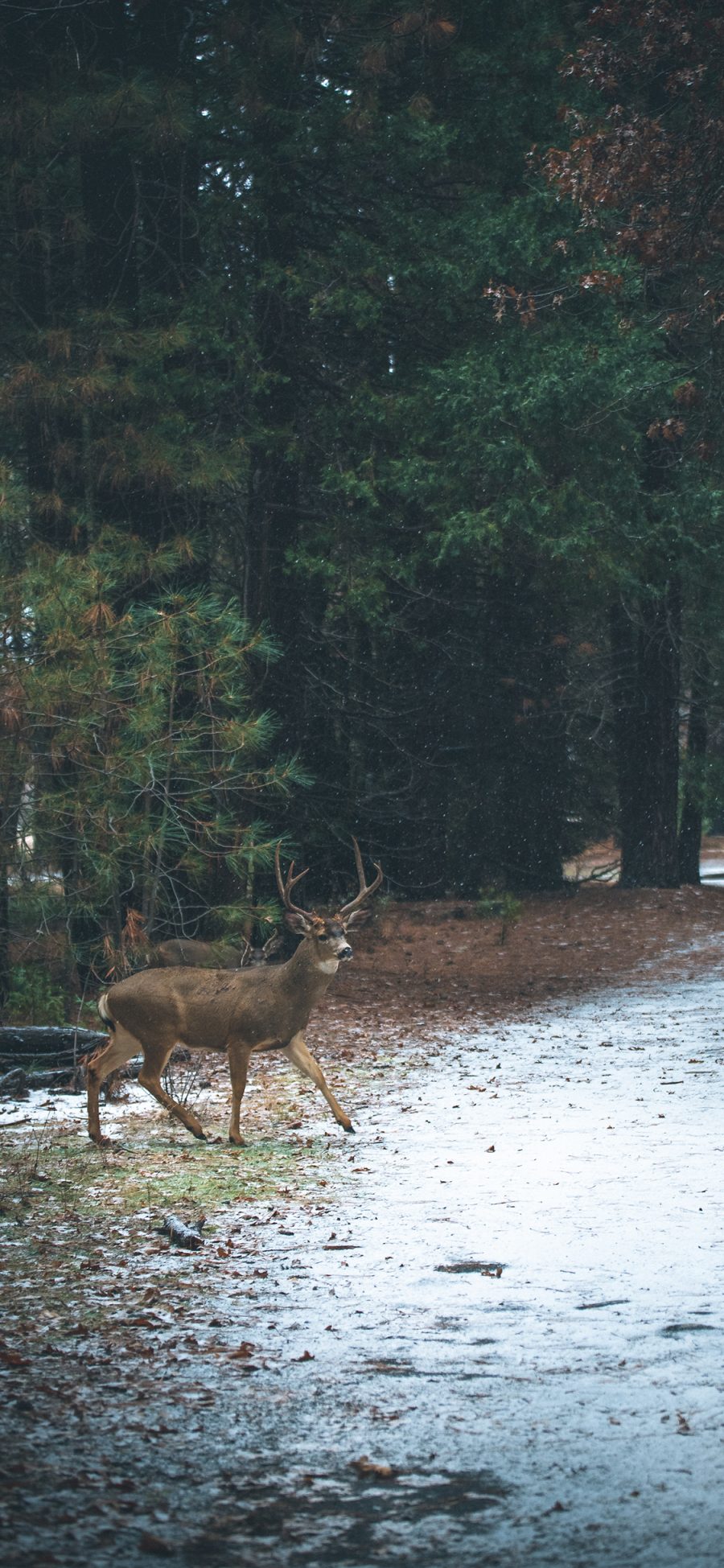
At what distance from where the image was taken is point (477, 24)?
59.4ft

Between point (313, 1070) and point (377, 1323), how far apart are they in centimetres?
392

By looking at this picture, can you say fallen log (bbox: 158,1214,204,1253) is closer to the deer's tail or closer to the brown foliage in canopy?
the deer's tail

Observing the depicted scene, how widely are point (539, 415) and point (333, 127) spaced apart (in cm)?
389

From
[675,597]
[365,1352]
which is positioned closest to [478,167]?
[675,597]

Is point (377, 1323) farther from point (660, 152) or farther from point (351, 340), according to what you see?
point (351, 340)

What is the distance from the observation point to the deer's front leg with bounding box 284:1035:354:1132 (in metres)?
10.1

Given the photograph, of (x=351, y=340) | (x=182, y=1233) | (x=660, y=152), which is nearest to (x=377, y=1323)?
(x=182, y=1233)

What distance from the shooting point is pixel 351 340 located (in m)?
18.7

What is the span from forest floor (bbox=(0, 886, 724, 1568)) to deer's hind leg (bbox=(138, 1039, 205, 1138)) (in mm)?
186

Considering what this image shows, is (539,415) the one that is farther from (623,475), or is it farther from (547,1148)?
(547,1148)

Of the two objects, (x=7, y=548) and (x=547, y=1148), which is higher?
(x=7, y=548)

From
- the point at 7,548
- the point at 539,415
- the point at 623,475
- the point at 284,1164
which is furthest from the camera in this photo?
the point at 623,475

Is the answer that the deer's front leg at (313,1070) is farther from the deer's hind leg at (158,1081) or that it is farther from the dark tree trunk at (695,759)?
the dark tree trunk at (695,759)

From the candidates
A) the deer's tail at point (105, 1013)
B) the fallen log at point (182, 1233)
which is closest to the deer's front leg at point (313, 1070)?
the deer's tail at point (105, 1013)
